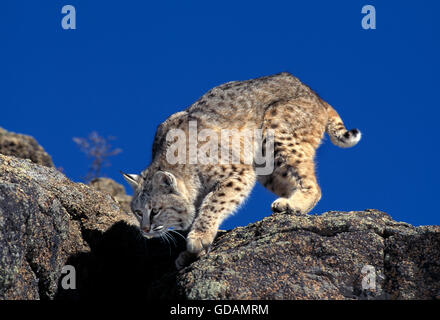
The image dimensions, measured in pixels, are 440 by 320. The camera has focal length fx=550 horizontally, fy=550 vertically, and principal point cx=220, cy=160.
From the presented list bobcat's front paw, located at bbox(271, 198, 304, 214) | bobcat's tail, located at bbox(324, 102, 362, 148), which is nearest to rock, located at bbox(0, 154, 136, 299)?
bobcat's front paw, located at bbox(271, 198, 304, 214)

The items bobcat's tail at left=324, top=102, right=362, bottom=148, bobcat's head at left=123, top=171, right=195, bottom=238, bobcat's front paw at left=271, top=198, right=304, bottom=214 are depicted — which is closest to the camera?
bobcat's front paw at left=271, top=198, right=304, bottom=214

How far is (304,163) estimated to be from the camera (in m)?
6.17

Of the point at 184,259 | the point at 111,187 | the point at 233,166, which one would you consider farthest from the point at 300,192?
the point at 111,187

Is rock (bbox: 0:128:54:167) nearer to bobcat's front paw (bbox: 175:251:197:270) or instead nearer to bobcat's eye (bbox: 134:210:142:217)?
bobcat's eye (bbox: 134:210:142:217)

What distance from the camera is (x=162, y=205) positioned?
5.93 m

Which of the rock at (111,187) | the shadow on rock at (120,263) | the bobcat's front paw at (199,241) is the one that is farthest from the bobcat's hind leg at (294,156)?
the rock at (111,187)

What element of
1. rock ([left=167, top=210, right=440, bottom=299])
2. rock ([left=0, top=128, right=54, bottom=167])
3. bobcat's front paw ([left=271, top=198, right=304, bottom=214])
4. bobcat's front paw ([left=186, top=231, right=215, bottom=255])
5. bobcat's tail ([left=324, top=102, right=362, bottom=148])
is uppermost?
rock ([left=0, top=128, right=54, bottom=167])

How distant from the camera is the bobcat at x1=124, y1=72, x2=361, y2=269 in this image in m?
5.73

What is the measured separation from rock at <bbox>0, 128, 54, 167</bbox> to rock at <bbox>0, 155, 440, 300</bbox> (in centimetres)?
356

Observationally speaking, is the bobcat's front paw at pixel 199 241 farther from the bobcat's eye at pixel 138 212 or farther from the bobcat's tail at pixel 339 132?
the bobcat's tail at pixel 339 132

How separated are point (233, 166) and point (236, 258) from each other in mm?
1831

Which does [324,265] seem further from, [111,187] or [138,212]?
[111,187]

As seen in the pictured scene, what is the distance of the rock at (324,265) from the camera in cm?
405
